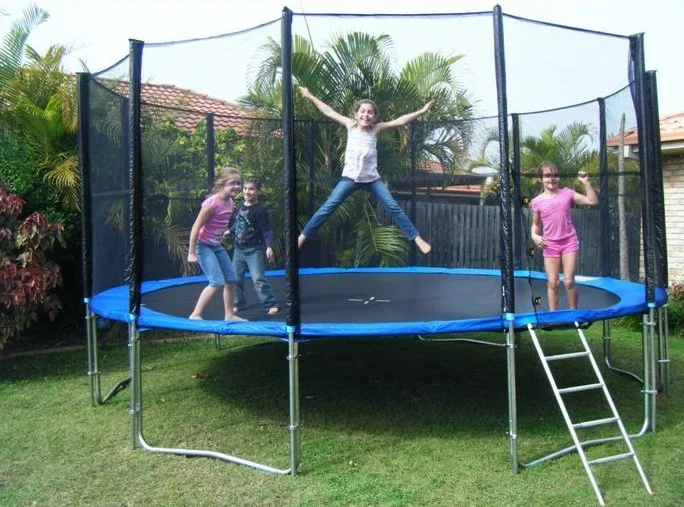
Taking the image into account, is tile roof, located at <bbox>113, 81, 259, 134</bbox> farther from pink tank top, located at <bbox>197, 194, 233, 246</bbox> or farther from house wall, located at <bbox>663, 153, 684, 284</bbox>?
house wall, located at <bbox>663, 153, 684, 284</bbox>

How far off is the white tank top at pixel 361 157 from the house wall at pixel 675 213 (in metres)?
3.85

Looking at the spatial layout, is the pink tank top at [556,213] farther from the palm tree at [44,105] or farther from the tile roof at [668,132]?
the palm tree at [44,105]

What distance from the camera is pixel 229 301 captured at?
3.42 m

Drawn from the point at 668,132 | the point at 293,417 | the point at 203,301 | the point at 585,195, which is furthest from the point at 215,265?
the point at 668,132

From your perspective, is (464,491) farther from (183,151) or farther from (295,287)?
(183,151)

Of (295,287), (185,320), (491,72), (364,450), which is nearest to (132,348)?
(185,320)

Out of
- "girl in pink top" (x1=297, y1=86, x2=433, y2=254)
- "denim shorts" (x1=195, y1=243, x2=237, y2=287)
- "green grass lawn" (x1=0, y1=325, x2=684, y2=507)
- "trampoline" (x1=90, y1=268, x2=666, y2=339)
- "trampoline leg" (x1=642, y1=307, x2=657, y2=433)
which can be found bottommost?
"green grass lawn" (x1=0, y1=325, x2=684, y2=507)

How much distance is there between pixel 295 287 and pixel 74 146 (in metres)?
3.68

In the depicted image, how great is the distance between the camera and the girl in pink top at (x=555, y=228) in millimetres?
3418

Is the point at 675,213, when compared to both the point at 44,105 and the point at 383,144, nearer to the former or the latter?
the point at 383,144

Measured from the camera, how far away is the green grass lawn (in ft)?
8.96

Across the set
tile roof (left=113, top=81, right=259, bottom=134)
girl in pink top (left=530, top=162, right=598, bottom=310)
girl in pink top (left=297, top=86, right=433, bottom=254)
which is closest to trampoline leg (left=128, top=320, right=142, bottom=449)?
girl in pink top (left=297, top=86, right=433, bottom=254)

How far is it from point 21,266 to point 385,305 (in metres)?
2.60

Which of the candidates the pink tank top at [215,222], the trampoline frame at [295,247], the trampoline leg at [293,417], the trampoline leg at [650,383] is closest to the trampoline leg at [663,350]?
the trampoline frame at [295,247]
